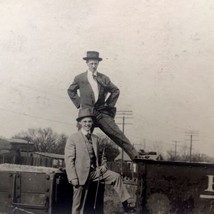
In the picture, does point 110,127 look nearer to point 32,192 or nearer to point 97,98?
point 97,98

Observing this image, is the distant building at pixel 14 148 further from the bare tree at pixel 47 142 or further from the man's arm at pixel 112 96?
the bare tree at pixel 47 142

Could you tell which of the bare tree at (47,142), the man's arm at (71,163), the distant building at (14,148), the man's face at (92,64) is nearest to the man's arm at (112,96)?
the man's face at (92,64)

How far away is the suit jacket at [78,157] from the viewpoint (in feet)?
14.4

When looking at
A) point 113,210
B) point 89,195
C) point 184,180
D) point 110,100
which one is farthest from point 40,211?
point 113,210

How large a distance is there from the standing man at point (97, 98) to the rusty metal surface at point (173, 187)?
172 cm

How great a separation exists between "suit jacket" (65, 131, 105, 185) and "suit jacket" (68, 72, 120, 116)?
43.1 inches

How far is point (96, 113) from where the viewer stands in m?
5.60

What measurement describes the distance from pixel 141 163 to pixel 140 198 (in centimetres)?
36

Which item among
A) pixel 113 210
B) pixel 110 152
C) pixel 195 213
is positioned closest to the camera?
pixel 195 213

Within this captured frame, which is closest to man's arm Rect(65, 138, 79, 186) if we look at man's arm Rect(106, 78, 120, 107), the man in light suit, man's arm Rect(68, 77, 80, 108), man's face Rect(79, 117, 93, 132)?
the man in light suit

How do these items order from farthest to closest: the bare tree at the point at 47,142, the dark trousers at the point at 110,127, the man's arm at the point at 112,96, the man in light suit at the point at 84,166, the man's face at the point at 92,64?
the bare tree at the point at 47,142, the man's arm at the point at 112,96, the man's face at the point at 92,64, the dark trousers at the point at 110,127, the man in light suit at the point at 84,166

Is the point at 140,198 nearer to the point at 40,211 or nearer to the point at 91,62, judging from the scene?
the point at 40,211

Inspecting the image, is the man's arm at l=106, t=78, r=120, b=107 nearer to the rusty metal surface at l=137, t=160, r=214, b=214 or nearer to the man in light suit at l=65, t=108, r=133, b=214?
the man in light suit at l=65, t=108, r=133, b=214

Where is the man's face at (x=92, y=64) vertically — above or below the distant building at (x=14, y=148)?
above
